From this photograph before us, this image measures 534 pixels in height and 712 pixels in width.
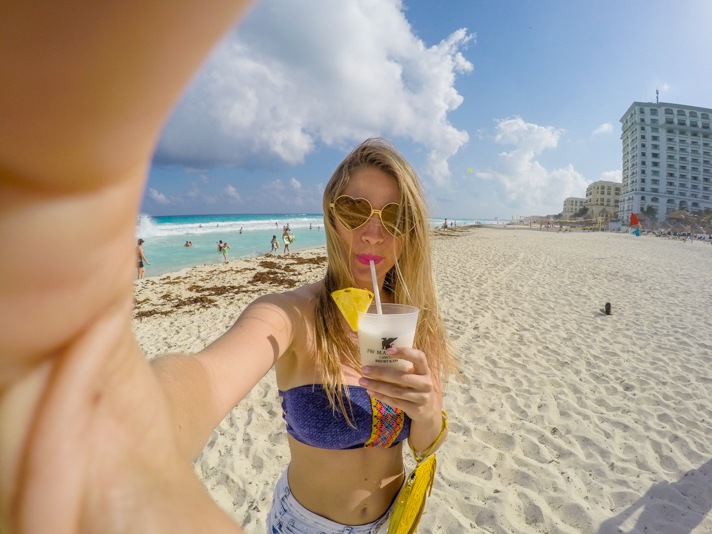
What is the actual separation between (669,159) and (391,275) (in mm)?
84948

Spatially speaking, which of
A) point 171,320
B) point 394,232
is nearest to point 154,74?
point 394,232

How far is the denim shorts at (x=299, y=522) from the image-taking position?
156 centimetres

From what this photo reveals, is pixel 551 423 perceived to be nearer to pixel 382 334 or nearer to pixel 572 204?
pixel 382 334

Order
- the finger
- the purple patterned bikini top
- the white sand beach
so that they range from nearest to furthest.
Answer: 1. the finger
2. the purple patterned bikini top
3. the white sand beach

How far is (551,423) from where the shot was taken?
389 cm

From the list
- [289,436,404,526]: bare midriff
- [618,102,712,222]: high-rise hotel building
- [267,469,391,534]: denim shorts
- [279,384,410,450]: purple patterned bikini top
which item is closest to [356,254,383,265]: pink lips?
[279,384,410,450]: purple patterned bikini top

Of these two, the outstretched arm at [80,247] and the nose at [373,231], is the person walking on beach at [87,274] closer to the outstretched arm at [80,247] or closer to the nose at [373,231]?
the outstretched arm at [80,247]

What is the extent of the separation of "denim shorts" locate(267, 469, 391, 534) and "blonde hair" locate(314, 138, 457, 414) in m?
0.62

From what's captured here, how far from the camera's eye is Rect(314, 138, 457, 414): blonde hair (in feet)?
5.45

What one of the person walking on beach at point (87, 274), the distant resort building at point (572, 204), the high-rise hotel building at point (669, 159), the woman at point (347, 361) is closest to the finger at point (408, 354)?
the woman at point (347, 361)

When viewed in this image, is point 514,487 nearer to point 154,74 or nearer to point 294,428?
point 294,428

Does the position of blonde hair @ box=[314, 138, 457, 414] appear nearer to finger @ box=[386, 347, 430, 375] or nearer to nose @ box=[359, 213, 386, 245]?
nose @ box=[359, 213, 386, 245]

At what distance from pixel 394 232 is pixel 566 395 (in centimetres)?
409

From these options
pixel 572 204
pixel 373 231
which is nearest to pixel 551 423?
pixel 373 231
